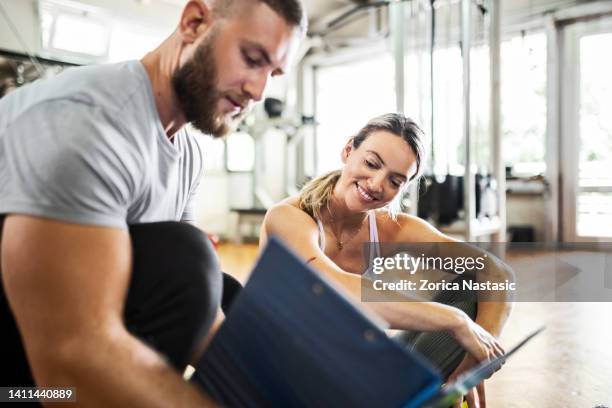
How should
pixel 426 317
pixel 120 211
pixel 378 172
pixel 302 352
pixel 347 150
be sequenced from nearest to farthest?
1. pixel 302 352
2. pixel 120 211
3. pixel 426 317
4. pixel 378 172
5. pixel 347 150

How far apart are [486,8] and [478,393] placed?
2.93 metres

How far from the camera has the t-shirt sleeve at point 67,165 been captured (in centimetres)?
55

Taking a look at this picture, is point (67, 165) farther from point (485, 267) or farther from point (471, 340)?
point (485, 267)

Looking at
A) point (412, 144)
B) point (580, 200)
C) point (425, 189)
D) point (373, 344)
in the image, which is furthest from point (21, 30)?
point (580, 200)

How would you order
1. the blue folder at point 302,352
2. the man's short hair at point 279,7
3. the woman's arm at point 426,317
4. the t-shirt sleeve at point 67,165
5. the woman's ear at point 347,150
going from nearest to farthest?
the blue folder at point 302,352 < the t-shirt sleeve at point 67,165 < the man's short hair at point 279,7 < the woman's arm at point 426,317 < the woman's ear at point 347,150

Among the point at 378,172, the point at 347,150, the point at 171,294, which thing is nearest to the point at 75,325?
the point at 171,294

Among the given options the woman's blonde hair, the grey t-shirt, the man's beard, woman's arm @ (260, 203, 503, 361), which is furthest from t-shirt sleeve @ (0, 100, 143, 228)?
the woman's blonde hair

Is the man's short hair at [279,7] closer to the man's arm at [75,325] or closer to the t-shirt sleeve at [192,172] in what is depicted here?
the t-shirt sleeve at [192,172]

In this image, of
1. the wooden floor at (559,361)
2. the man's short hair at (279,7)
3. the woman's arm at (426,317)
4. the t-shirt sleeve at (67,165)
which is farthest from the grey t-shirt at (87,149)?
the wooden floor at (559,361)

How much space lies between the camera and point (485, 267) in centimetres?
122

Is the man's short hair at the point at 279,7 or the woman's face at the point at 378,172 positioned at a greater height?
the man's short hair at the point at 279,7

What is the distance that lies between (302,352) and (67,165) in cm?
33

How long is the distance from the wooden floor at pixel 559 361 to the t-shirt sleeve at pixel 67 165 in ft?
3.52

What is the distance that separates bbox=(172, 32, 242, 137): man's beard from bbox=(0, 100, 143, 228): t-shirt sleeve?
162mm
